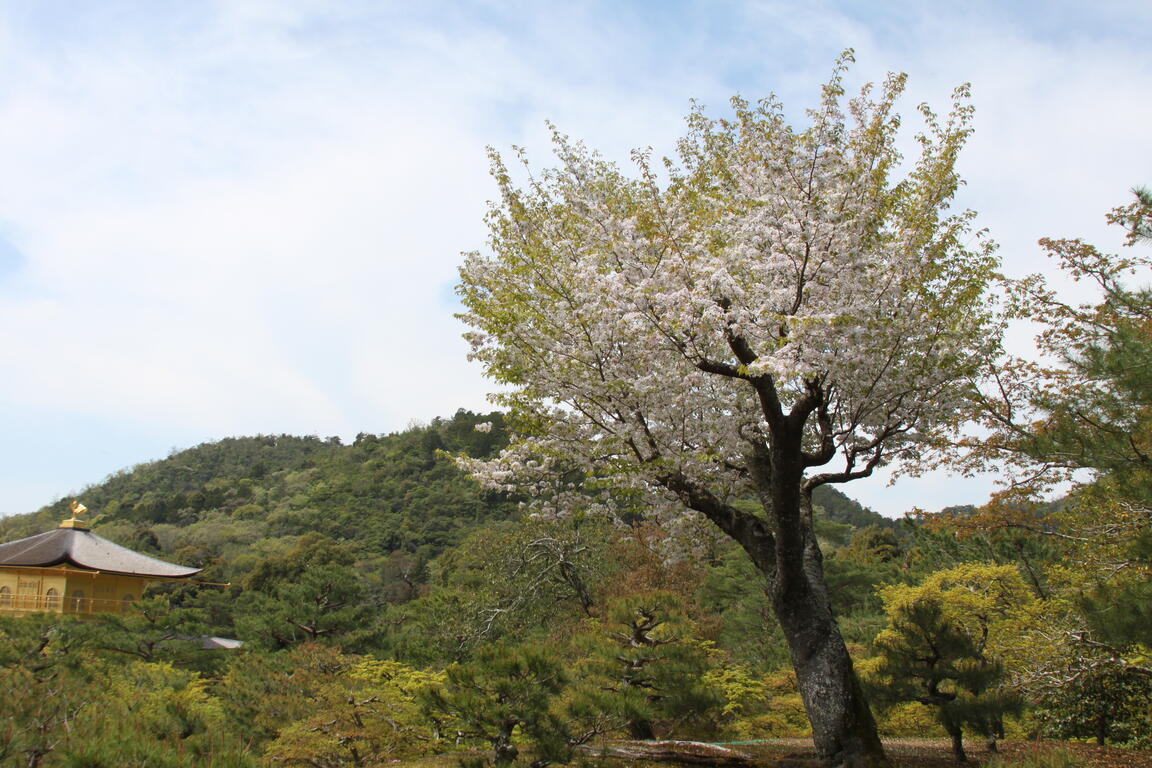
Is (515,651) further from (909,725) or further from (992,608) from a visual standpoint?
(992,608)

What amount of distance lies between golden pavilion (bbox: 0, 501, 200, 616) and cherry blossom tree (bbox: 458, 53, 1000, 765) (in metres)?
17.5

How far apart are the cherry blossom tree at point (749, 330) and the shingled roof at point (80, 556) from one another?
17.5 metres

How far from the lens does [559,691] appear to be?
640cm

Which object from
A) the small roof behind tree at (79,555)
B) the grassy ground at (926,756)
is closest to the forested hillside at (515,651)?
the grassy ground at (926,756)

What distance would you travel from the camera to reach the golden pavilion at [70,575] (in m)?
19.1

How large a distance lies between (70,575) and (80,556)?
51 cm

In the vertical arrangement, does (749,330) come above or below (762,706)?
above

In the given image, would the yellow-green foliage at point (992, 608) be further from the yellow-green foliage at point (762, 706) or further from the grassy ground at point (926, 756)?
the yellow-green foliage at point (762, 706)

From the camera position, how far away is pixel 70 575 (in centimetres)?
1930

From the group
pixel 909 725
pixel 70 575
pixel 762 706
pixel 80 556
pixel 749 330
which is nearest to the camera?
pixel 749 330

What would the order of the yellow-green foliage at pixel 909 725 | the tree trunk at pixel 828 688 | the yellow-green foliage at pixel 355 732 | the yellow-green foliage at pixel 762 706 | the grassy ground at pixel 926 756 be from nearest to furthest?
the tree trunk at pixel 828 688 → the grassy ground at pixel 926 756 → the yellow-green foliage at pixel 355 732 → the yellow-green foliage at pixel 762 706 → the yellow-green foliage at pixel 909 725

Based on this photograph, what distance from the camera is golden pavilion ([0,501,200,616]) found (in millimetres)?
19062

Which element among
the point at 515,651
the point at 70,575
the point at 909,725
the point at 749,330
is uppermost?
the point at 749,330

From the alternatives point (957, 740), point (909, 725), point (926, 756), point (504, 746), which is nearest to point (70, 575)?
point (504, 746)
